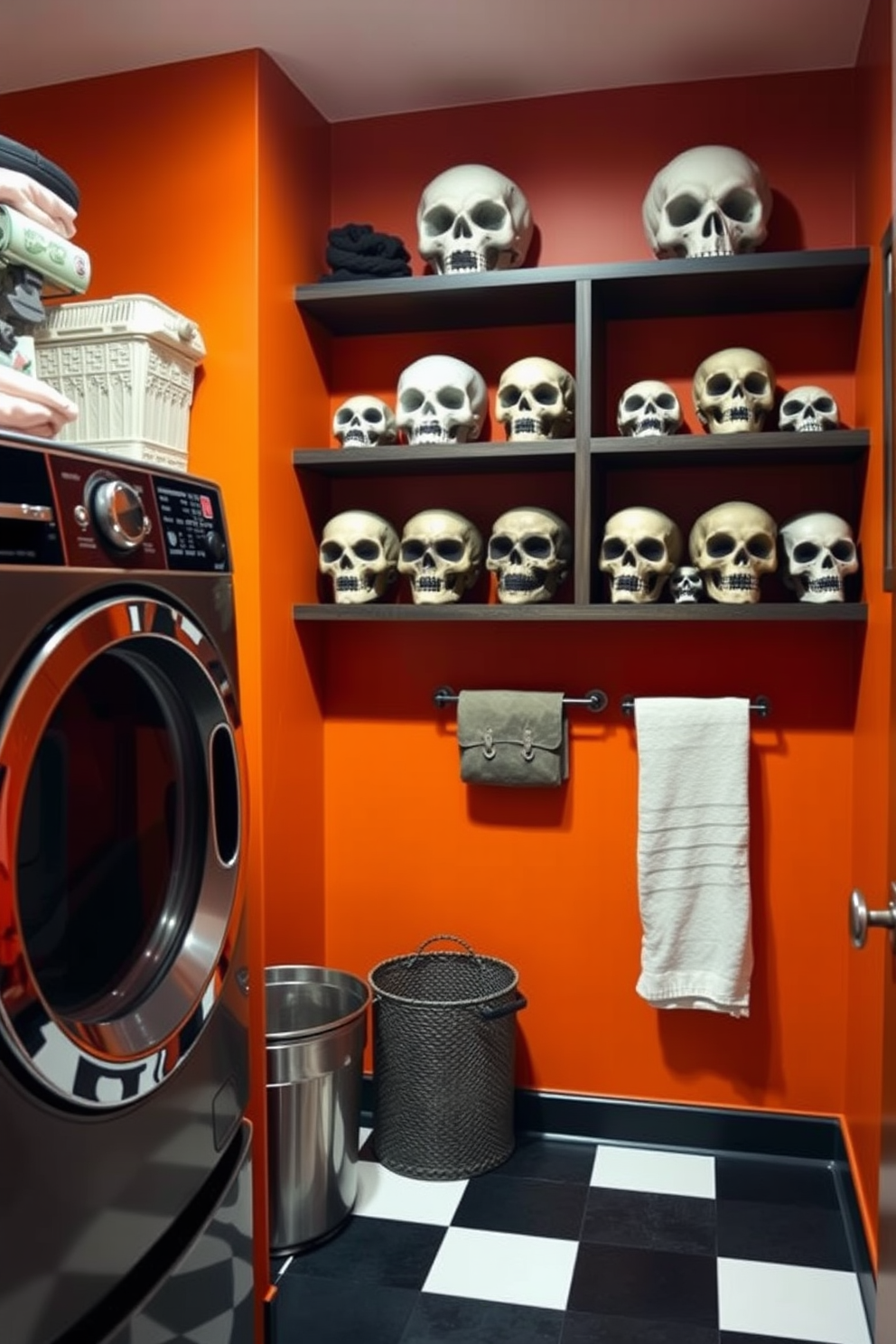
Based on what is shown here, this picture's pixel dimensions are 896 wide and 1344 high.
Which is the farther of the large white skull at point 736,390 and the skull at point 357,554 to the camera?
the skull at point 357,554

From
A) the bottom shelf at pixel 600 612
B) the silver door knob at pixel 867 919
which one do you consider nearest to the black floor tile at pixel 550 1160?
the bottom shelf at pixel 600 612

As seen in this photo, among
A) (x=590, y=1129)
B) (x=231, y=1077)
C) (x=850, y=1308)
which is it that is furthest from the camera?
(x=590, y=1129)

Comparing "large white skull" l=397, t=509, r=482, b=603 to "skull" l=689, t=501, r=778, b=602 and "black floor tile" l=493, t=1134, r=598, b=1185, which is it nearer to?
"skull" l=689, t=501, r=778, b=602

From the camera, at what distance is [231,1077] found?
153cm

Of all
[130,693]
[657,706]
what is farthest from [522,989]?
[130,693]

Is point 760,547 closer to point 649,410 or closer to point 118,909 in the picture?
point 649,410

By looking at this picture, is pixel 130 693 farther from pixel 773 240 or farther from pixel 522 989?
pixel 773 240

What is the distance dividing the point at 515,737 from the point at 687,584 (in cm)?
52

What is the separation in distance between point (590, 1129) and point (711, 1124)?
0.93 ft

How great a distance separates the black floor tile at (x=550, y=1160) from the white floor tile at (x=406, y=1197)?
145 mm

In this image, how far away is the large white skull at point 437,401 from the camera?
2514 mm

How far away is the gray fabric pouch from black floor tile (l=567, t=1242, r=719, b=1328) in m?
0.98

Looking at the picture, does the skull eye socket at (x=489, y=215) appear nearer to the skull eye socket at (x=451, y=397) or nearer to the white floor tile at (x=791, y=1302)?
the skull eye socket at (x=451, y=397)

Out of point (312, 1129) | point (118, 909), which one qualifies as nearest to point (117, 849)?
point (118, 909)
